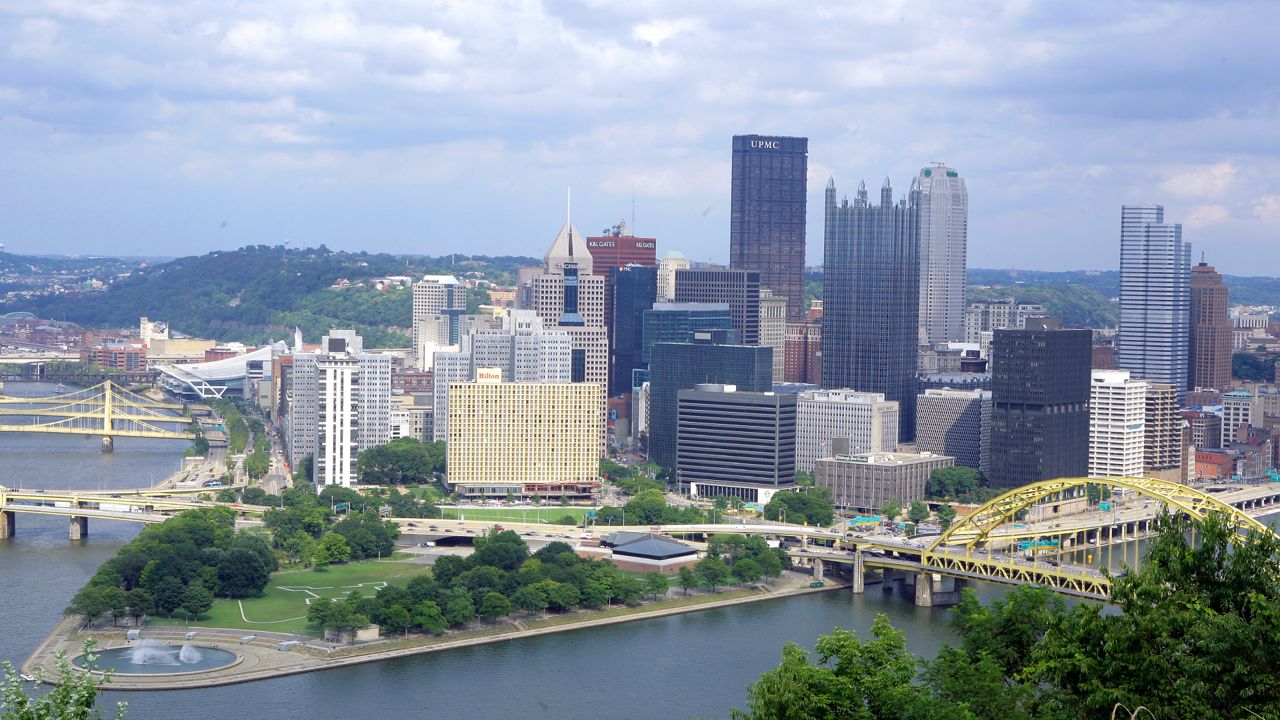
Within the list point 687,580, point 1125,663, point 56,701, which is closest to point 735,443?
point 687,580

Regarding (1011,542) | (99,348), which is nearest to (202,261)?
(99,348)

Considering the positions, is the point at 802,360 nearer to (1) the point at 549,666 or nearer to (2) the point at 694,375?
(2) the point at 694,375

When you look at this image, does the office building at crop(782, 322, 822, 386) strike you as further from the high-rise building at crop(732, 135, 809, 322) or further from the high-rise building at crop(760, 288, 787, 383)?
the high-rise building at crop(732, 135, 809, 322)

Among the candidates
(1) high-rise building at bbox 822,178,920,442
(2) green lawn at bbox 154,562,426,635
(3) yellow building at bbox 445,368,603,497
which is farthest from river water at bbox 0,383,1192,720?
(1) high-rise building at bbox 822,178,920,442

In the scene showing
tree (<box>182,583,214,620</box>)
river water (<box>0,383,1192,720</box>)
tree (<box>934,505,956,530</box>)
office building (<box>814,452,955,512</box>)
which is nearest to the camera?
river water (<box>0,383,1192,720</box>)

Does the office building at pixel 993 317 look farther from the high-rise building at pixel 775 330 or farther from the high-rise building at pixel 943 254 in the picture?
the high-rise building at pixel 775 330
